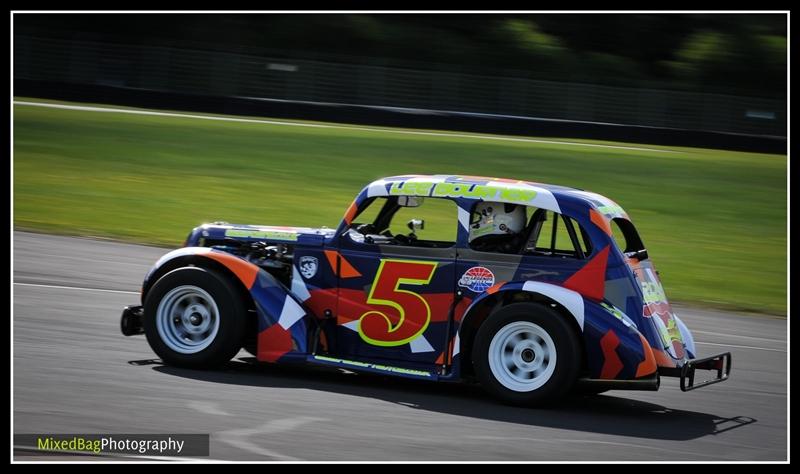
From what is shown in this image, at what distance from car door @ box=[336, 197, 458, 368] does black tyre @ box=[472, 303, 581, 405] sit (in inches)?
16.2

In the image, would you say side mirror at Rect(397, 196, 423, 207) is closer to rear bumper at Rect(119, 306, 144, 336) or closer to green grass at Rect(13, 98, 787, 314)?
rear bumper at Rect(119, 306, 144, 336)

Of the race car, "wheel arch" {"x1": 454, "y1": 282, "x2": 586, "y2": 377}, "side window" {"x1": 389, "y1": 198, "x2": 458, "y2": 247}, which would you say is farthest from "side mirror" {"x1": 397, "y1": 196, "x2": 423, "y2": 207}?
"side window" {"x1": 389, "y1": 198, "x2": 458, "y2": 247}

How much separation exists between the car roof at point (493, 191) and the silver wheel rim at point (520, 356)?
1.00 meters

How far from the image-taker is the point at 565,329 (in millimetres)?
7609

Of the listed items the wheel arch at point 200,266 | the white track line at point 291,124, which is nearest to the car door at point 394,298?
the wheel arch at point 200,266

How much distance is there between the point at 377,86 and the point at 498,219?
80.7 ft

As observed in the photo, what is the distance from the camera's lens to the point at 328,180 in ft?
73.3

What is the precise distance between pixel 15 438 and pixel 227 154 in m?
18.2

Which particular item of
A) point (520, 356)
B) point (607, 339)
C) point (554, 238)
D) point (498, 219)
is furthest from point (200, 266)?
point (607, 339)

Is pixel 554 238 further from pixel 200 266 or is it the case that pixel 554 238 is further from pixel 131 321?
pixel 131 321

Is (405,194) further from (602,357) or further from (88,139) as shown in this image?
(88,139)

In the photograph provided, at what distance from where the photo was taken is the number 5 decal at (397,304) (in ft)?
26.7

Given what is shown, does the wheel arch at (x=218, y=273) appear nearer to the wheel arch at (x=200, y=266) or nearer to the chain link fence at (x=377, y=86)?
the wheel arch at (x=200, y=266)

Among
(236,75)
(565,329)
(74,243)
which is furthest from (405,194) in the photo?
(236,75)
